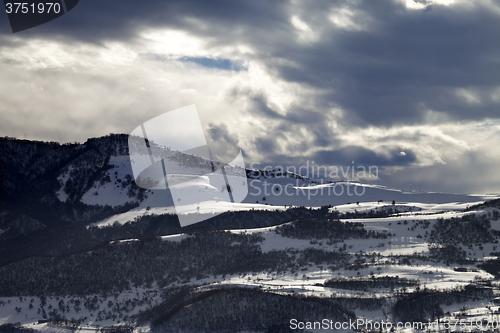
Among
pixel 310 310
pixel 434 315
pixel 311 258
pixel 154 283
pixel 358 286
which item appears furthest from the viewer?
pixel 154 283

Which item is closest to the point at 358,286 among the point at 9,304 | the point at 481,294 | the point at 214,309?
the point at 481,294

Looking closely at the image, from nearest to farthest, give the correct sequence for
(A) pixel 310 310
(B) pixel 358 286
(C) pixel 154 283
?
1. (A) pixel 310 310
2. (B) pixel 358 286
3. (C) pixel 154 283

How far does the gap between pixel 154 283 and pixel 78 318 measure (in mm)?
27498

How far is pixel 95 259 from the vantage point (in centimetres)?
18275

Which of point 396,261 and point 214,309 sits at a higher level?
point 396,261

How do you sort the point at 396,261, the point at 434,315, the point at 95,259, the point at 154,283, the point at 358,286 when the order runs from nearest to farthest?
the point at 434,315 → the point at 358,286 → the point at 396,261 → the point at 154,283 → the point at 95,259

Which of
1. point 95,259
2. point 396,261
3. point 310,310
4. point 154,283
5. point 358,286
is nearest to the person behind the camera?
point 310,310

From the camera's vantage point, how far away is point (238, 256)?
545ft

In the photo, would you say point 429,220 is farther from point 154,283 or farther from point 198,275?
point 154,283

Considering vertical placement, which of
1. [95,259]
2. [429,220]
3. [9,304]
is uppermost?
[429,220]

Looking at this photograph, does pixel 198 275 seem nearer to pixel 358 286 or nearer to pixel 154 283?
pixel 154 283

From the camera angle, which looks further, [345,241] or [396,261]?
[345,241]

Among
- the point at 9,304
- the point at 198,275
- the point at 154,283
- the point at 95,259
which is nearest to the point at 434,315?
the point at 198,275

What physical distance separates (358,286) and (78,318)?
80.2m
